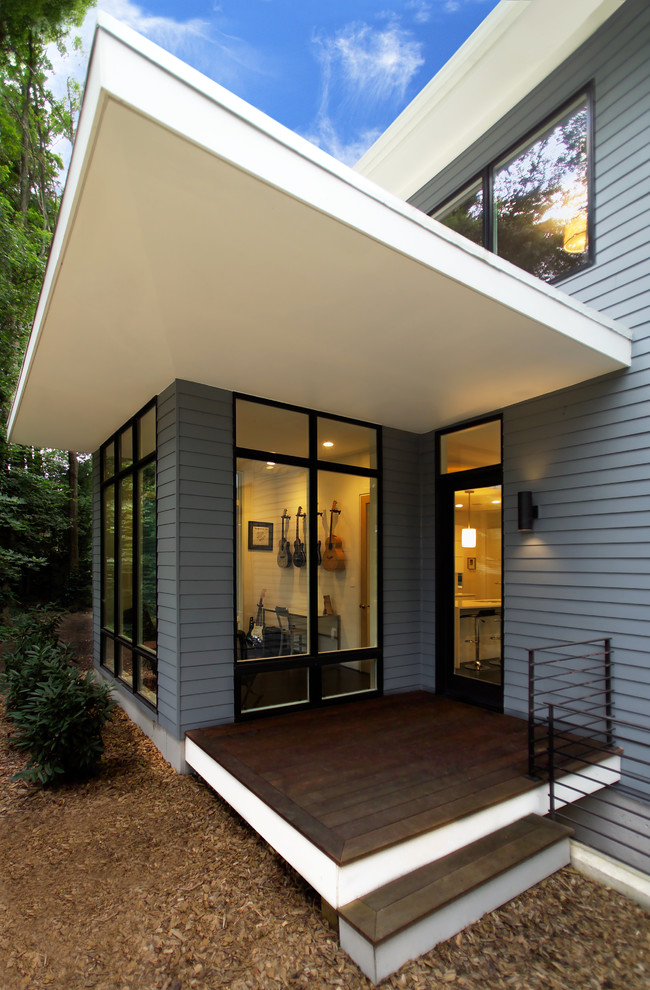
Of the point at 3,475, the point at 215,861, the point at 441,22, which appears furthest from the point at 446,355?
the point at 441,22

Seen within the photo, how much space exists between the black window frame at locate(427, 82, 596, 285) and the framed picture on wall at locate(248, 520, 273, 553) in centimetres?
282

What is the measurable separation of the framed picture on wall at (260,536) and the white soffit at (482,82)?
3836 millimetres

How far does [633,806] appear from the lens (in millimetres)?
3164

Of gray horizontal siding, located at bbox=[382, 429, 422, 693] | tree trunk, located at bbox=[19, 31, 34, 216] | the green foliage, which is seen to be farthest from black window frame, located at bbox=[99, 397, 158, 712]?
tree trunk, located at bbox=[19, 31, 34, 216]

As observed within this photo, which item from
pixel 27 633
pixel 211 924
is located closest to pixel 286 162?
pixel 211 924

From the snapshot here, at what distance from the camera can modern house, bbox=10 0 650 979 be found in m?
2.10

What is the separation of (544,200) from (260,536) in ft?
11.1

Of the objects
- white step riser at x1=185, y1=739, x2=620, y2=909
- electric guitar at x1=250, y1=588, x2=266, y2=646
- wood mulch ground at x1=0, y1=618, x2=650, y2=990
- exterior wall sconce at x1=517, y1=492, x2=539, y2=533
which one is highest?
exterior wall sconce at x1=517, y1=492, x2=539, y2=533

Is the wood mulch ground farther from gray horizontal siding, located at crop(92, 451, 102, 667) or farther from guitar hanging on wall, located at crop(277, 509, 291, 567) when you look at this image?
gray horizontal siding, located at crop(92, 451, 102, 667)

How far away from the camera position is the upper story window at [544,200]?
386cm

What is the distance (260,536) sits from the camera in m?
4.33

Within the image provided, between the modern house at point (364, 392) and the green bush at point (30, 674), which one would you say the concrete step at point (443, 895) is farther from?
the green bush at point (30, 674)

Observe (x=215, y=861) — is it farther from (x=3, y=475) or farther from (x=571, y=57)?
(x=3, y=475)

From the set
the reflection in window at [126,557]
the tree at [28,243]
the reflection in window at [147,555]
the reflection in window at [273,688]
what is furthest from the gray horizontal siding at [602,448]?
the tree at [28,243]
